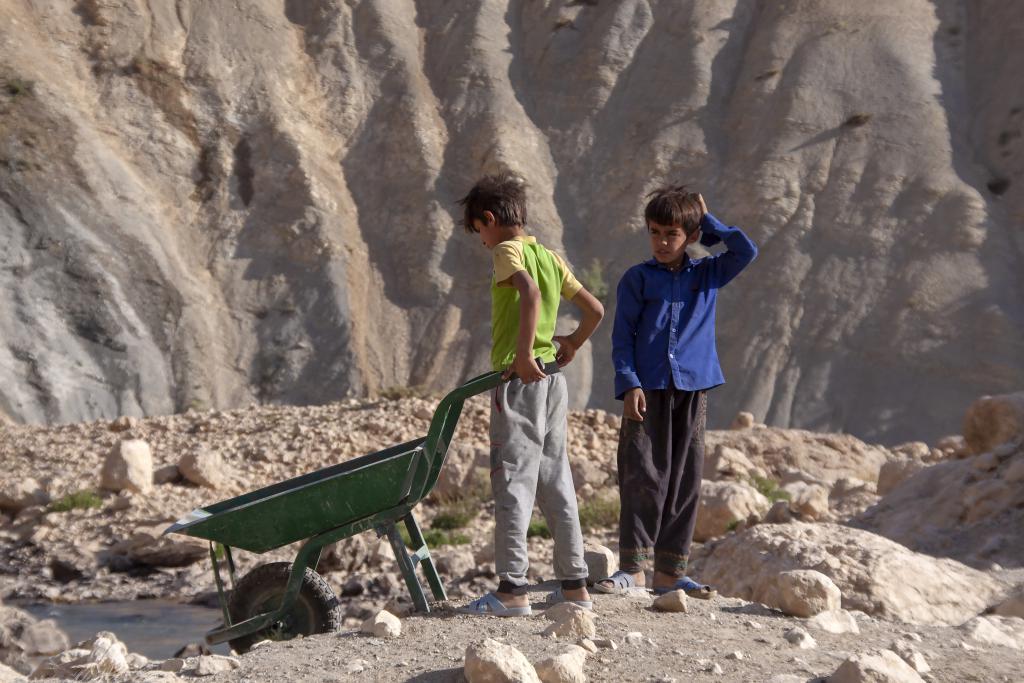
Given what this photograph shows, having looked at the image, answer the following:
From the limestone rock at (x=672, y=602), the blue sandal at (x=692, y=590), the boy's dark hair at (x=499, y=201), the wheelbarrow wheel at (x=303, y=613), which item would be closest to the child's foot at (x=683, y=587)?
the blue sandal at (x=692, y=590)

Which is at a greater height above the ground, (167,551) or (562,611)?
(562,611)

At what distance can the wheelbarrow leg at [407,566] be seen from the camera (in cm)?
395

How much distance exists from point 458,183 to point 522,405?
21.7 metres

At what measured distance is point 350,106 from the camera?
1021 inches

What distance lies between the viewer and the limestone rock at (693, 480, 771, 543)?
27.9ft

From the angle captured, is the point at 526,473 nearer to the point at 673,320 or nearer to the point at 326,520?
the point at 326,520

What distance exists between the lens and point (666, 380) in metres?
4.32

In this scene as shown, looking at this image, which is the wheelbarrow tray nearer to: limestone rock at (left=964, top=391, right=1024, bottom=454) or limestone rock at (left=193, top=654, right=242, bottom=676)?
limestone rock at (left=193, top=654, right=242, bottom=676)

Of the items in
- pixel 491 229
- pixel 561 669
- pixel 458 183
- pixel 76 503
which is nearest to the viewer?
pixel 561 669

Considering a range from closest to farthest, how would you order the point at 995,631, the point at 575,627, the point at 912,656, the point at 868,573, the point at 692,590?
the point at 912,656 < the point at 575,627 < the point at 995,631 < the point at 692,590 < the point at 868,573

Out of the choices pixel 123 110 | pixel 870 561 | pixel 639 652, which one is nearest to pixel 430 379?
pixel 123 110

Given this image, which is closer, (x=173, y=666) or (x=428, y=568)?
(x=173, y=666)

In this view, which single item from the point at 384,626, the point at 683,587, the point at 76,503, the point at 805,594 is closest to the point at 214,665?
the point at 384,626

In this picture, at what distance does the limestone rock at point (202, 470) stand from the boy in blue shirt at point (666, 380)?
25.0ft
